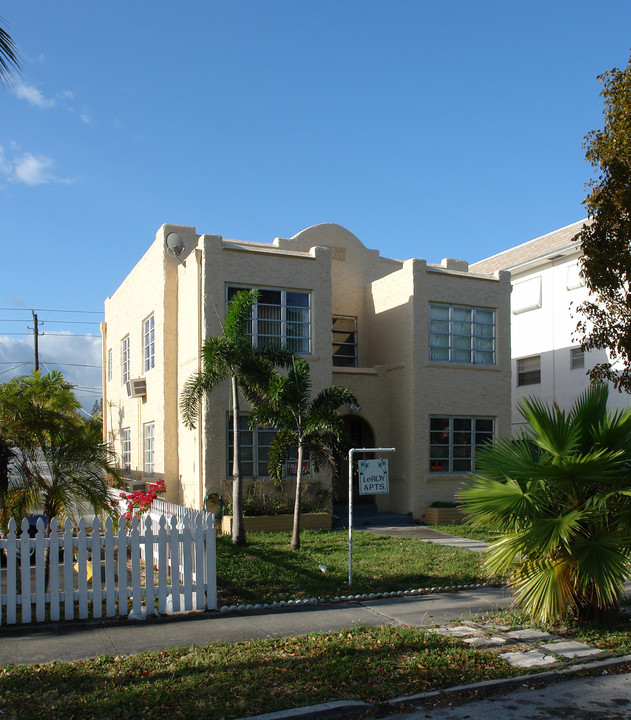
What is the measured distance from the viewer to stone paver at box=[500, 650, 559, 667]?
6.53 metres

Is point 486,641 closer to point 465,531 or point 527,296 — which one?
point 465,531

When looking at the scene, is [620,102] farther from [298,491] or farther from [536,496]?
[298,491]

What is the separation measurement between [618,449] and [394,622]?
124 inches

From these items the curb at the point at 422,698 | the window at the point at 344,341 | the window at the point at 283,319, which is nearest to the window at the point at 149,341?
the window at the point at 283,319

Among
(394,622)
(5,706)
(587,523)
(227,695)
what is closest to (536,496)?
(587,523)

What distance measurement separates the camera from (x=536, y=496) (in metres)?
7.54

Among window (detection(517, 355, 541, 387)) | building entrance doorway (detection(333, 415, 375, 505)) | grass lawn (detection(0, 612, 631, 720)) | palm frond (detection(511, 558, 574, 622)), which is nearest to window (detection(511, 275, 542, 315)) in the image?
window (detection(517, 355, 541, 387))

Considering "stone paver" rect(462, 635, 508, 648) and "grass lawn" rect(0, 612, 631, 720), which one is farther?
"stone paver" rect(462, 635, 508, 648)

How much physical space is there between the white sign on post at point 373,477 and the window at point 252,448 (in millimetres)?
6787

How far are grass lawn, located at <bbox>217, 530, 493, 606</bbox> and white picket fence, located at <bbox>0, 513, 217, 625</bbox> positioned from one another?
2.54 ft

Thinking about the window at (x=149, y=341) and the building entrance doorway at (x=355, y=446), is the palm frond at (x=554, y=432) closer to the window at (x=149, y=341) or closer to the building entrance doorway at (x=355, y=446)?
the building entrance doorway at (x=355, y=446)

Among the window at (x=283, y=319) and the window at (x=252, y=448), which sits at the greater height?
the window at (x=283, y=319)

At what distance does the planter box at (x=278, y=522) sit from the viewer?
15.5 metres

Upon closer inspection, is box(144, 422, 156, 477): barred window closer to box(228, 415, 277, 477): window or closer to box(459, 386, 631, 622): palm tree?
box(228, 415, 277, 477): window
